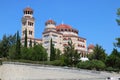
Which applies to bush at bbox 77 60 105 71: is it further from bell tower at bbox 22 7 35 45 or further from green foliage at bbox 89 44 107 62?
bell tower at bbox 22 7 35 45

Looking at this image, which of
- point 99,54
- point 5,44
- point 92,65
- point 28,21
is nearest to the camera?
point 92,65

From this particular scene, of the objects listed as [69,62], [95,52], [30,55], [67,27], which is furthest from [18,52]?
[67,27]

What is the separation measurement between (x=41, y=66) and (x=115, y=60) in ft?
60.7

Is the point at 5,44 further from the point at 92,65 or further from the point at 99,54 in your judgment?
the point at 92,65

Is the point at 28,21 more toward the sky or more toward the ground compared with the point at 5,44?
more toward the sky

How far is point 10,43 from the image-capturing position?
8338 centimetres

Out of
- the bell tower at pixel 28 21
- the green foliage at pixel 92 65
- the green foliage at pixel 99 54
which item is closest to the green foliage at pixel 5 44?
the bell tower at pixel 28 21

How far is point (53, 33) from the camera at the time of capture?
9200 centimetres

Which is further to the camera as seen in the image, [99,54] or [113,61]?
[99,54]

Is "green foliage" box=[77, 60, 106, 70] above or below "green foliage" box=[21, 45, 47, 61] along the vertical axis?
below

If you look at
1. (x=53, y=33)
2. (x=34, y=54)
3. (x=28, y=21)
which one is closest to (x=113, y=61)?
(x=34, y=54)

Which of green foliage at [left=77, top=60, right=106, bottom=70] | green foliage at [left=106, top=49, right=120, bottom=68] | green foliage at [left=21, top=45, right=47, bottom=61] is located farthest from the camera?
green foliage at [left=21, top=45, right=47, bottom=61]

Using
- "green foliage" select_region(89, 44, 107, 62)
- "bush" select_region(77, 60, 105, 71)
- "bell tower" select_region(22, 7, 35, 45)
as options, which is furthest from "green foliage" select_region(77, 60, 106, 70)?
"bell tower" select_region(22, 7, 35, 45)

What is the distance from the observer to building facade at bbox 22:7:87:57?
9200cm
